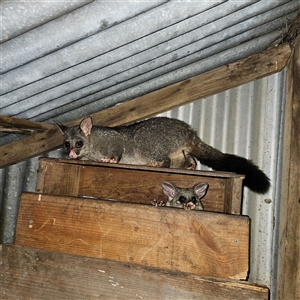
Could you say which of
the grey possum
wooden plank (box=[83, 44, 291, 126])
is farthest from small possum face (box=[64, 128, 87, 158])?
wooden plank (box=[83, 44, 291, 126])

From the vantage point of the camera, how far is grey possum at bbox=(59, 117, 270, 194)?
380 cm

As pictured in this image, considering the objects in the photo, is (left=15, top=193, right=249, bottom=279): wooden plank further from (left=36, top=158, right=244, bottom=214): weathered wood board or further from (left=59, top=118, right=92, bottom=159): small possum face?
(left=59, top=118, right=92, bottom=159): small possum face

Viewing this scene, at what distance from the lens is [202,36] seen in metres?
3.04

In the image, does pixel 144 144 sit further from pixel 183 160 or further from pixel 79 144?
pixel 79 144

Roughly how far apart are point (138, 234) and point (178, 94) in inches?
73.4

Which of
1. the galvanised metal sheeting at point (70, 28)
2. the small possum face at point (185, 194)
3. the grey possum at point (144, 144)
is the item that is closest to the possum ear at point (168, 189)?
the small possum face at point (185, 194)

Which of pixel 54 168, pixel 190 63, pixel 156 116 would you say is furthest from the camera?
pixel 156 116

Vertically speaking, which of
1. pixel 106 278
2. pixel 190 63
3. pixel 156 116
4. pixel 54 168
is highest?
pixel 190 63

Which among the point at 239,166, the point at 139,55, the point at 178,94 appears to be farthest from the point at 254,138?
the point at 139,55

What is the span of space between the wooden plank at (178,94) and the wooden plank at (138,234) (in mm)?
1324

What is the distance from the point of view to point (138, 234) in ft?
8.16

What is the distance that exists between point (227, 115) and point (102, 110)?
1.41m

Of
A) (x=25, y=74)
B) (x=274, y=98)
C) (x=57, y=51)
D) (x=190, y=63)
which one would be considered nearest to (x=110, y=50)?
(x=57, y=51)

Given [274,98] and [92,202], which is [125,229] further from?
[274,98]
